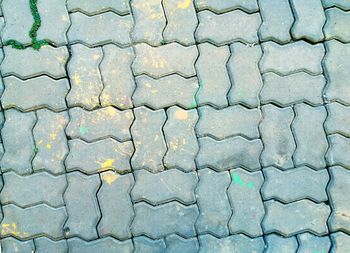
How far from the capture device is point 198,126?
130 inches

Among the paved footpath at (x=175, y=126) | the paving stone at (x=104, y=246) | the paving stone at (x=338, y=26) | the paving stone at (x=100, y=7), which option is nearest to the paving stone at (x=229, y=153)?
the paved footpath at (x=175, y=126)

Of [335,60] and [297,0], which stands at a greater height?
[297,0]

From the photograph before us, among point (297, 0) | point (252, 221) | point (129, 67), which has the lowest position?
point (252, 221)

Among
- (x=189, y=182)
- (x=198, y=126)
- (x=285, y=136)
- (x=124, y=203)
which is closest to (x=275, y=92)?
(x=285, y=136)

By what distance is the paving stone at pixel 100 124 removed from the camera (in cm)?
329

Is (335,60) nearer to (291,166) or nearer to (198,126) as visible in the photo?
(291,166)

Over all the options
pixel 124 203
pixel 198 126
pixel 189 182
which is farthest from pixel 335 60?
pixel 124 203

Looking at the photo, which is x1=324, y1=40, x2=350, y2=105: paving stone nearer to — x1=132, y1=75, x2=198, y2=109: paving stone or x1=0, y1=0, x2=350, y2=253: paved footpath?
x1=0, y1=0, x2=350, y2=253: paved footpath

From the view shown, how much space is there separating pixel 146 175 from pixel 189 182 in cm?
25

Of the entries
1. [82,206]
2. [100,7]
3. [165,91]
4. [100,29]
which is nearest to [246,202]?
[165,91]

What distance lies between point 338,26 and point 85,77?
59.7 inches

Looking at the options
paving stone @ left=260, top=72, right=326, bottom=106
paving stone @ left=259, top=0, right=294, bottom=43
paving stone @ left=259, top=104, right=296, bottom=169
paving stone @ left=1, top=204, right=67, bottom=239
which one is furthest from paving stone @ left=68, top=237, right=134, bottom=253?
paving stone @ left=259, top=0, right=294, bottom=43

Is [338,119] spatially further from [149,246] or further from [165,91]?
[149,246]

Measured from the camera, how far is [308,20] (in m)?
3.38
